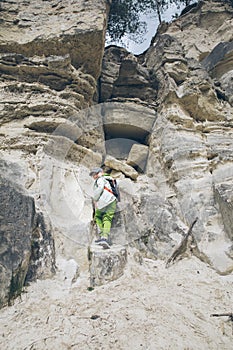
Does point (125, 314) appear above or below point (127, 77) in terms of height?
below

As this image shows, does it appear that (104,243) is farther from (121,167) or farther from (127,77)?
Answer: (127,77)

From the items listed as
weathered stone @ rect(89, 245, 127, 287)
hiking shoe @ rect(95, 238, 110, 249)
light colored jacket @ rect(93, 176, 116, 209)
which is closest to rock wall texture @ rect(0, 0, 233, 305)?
weathered stone @ rect(89, 245, 127, 287)

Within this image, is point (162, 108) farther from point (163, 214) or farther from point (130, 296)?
point (130, 296)

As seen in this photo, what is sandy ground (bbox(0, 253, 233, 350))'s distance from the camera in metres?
2.80

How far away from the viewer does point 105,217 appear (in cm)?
494

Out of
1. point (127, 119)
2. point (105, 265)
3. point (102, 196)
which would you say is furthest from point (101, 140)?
point (105, 265)

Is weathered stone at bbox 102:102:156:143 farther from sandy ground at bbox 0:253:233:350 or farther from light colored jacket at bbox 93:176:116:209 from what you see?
sandy ground at bbox 0:253:233:350

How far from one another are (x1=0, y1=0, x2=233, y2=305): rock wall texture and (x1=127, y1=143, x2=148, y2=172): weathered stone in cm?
3

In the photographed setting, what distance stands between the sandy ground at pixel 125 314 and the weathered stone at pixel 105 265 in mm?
105

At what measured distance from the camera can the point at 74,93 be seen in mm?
7258

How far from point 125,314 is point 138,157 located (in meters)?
5.09

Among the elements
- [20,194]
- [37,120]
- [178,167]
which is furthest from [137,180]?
[20,194]

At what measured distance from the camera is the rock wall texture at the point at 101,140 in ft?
15.8

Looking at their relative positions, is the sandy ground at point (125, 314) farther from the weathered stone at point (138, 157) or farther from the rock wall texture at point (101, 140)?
the weathered stone at point (138, 157)
